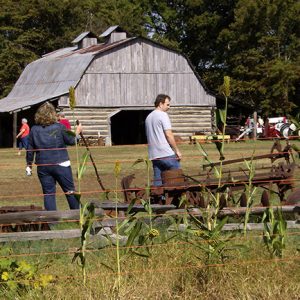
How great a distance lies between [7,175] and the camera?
21.9 meters

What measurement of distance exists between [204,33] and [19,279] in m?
59.4

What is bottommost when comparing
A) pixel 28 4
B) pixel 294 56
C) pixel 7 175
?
pixel 7 175

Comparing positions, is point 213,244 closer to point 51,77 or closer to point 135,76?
point 135,76

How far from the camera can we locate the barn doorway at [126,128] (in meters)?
53.5

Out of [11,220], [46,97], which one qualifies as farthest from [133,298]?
[46,97]

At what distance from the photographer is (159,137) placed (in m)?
11.7

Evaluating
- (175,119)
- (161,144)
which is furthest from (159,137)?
(175,119)

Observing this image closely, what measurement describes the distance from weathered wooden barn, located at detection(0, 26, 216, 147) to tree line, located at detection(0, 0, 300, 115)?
646cm

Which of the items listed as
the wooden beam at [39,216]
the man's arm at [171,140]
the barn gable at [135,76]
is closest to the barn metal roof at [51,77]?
the barn gable at [135,76]

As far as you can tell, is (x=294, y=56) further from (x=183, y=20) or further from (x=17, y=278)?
(x=17, y=278)

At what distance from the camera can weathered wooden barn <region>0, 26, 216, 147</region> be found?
48219 millimetres

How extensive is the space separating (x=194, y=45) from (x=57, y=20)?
1058cm

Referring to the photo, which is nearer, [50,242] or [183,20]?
[50,242]

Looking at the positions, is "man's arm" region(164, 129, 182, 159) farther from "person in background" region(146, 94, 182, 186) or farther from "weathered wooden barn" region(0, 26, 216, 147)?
"weathered wooden barn" region(0, 26, 216, 147)
